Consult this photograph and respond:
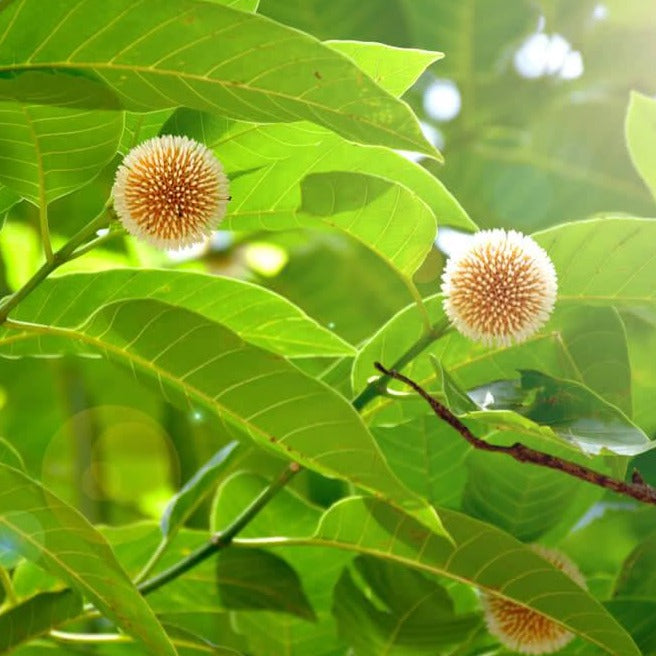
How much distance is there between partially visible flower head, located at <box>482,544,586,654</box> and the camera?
4.81ft

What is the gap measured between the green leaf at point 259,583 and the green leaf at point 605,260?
575 mm

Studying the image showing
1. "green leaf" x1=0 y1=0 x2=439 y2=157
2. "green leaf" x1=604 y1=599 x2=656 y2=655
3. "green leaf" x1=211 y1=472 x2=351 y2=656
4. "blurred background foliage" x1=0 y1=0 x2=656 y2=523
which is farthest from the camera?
"blurred background foliage" x1=0 y1=0 x2=656 y2=523

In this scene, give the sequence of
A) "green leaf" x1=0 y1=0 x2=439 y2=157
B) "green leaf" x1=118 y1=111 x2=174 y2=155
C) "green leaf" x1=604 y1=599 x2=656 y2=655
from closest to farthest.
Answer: "green leaf" x1=0 y1=0 x2=439 y2=157 → "green leaf" x1=118 y1=111 x2=174 y2=155 → "green leaf" x1=604 y1=599 x2=656 y2=655

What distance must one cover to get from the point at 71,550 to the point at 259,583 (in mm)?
439

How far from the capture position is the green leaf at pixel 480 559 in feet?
4.32

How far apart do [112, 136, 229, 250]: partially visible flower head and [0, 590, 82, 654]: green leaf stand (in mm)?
468

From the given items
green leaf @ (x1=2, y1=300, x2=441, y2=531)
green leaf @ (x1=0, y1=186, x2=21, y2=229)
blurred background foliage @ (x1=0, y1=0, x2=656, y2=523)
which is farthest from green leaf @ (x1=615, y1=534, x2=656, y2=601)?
green leaf @ (x1=0, y1=186, x2=21, y2=229)

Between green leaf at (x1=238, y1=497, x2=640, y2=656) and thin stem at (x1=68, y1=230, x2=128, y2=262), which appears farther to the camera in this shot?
green leaf at (x1=238, y1=497, x2=640, y2=656)

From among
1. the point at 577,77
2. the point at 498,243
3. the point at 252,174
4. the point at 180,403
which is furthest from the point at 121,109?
the point at 577,77

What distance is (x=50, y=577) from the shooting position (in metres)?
1.59

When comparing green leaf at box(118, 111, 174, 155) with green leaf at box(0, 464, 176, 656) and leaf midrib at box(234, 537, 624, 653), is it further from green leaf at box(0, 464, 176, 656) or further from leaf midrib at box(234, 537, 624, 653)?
leaf midrib at box(234, 537, 624, 653)

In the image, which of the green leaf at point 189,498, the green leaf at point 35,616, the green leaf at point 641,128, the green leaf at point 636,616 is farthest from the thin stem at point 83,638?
the green leaf at point 641,128

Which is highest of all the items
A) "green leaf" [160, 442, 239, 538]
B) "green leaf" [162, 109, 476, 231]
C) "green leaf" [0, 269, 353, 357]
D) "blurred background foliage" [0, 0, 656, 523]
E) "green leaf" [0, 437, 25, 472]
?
"blurred background foliage" [0, 0, 656, 523]

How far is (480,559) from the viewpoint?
1.35 metres
